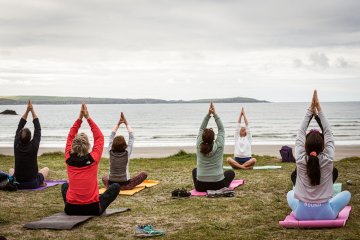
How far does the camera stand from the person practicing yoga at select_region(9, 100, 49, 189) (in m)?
11.3

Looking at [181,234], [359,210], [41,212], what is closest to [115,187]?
[41,212]

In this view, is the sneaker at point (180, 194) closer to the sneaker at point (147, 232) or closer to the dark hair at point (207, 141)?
the dark hair at point (207, 141)

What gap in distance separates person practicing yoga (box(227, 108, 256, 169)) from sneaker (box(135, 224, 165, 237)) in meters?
8.03

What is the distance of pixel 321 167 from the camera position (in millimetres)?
7348

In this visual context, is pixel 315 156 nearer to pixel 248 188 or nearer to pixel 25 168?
pixel 248 188

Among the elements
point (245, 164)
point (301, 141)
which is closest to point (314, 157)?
point (301, 141)

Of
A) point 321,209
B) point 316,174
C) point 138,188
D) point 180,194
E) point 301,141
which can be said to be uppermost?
point 301,141

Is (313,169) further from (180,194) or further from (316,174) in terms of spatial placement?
(180,194)

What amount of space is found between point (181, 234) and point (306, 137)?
2244 mm

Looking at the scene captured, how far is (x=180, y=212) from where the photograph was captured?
29.3 ft

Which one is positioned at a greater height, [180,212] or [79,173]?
[79,173]

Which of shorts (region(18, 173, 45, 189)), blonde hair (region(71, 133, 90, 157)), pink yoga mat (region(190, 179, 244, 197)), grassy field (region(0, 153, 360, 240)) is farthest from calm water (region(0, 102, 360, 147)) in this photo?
blonde hair (region(71, 133, 90, 157))

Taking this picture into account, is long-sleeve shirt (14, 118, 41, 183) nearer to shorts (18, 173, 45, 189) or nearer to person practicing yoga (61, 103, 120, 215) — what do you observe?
shorts (18, 173, 45, 189)

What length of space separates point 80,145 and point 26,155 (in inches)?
148
